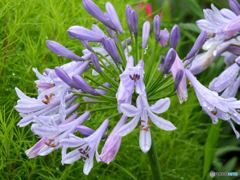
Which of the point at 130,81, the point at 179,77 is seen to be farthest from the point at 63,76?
the point at 179,77

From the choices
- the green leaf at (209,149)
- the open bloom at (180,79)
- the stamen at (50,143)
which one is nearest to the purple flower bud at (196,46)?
the open bloom at (180,79)

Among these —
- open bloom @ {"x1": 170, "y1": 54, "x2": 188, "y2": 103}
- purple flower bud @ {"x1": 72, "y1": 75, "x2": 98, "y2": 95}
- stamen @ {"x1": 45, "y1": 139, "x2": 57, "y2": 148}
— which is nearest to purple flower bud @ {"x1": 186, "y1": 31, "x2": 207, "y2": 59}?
open bloom @ {"x1": 170, "y1": 54, "x2": 188, "y2": 103}

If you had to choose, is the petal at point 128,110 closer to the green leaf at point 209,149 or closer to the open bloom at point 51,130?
the open bloom at point 51,130

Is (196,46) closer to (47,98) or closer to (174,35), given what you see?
(174,35)

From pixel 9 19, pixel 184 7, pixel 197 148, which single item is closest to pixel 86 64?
pixel 9 19

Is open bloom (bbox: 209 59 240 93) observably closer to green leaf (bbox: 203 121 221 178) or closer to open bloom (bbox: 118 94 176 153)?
open bloom (bbox: 118 94 176 153)

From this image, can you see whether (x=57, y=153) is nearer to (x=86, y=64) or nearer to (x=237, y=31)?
(x=86, y=64)
